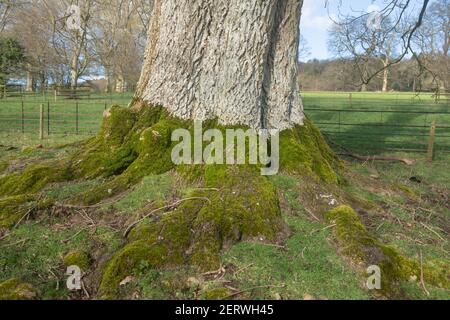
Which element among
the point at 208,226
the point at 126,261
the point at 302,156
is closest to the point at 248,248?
the point at 208,226

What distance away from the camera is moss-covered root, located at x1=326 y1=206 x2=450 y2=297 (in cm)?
389

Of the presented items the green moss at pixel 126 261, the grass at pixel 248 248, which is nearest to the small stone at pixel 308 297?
the grass at pixel 248 248

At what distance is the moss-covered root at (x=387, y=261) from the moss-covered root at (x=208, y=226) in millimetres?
737

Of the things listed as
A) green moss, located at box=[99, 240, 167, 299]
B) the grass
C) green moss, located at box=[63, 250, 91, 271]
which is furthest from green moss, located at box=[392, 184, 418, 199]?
green moss, located at box=[63, 250, 91, 271]

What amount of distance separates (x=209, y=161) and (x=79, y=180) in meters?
1.70

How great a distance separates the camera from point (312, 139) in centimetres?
645

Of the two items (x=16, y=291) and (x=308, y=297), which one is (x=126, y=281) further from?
(x=308, y=297)

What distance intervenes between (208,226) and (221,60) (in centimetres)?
218

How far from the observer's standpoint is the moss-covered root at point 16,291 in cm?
343

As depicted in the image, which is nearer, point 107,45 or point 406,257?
point 406,257

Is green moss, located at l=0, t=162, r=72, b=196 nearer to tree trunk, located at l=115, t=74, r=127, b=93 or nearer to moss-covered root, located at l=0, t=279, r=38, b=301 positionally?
moss-covered root, located at l=0, t=279, r=38, b=301
